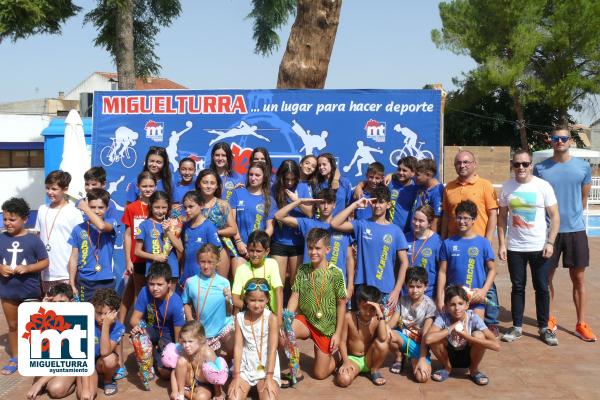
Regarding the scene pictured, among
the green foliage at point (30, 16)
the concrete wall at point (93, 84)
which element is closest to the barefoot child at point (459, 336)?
the green foliage at point (30, 16)

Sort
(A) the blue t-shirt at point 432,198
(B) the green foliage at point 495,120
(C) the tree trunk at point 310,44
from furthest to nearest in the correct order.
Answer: (B) the green foliage at point 495,120, (C) the tree trunk at point 310,44, (A) the blue t-shirt at point 432,198

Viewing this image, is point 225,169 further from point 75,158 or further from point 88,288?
point 75,158

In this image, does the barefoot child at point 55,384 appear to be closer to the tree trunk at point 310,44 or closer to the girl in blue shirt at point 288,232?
the girl in blue shirt at point 288,232

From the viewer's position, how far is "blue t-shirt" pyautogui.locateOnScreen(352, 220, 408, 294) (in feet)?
16.9

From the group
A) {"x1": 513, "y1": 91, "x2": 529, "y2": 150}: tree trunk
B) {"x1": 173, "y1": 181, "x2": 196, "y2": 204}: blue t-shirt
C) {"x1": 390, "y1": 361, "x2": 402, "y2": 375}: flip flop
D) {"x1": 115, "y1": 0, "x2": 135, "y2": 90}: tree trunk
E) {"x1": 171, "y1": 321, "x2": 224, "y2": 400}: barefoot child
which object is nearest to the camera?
{"x1": 171, "y1": 321, "x2": 224, "y2": 400}: barefoot child

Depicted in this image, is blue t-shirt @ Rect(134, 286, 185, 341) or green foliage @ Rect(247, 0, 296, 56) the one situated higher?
green foliage @ Rect(247, 0, 296, 56)

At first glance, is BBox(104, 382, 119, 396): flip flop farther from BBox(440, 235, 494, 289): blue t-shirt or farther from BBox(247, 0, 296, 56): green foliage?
BBox(247, 0, 296, 56): green foliage

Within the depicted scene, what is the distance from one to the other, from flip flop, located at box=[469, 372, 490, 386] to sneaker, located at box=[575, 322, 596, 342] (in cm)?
152

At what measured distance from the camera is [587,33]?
2928 cm

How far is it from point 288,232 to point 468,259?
5.19 ft

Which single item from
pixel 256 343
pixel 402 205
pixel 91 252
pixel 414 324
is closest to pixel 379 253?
pixel 414 324

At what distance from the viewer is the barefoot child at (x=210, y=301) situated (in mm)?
4766

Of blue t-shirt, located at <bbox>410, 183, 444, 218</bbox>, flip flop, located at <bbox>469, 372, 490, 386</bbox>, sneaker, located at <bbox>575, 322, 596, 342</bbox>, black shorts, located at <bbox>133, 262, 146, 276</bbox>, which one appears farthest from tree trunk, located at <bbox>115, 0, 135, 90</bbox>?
flip flop, located at <bbox>469, 372, 490, 386</bbox>

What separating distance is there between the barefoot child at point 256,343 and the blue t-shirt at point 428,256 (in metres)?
1.49
